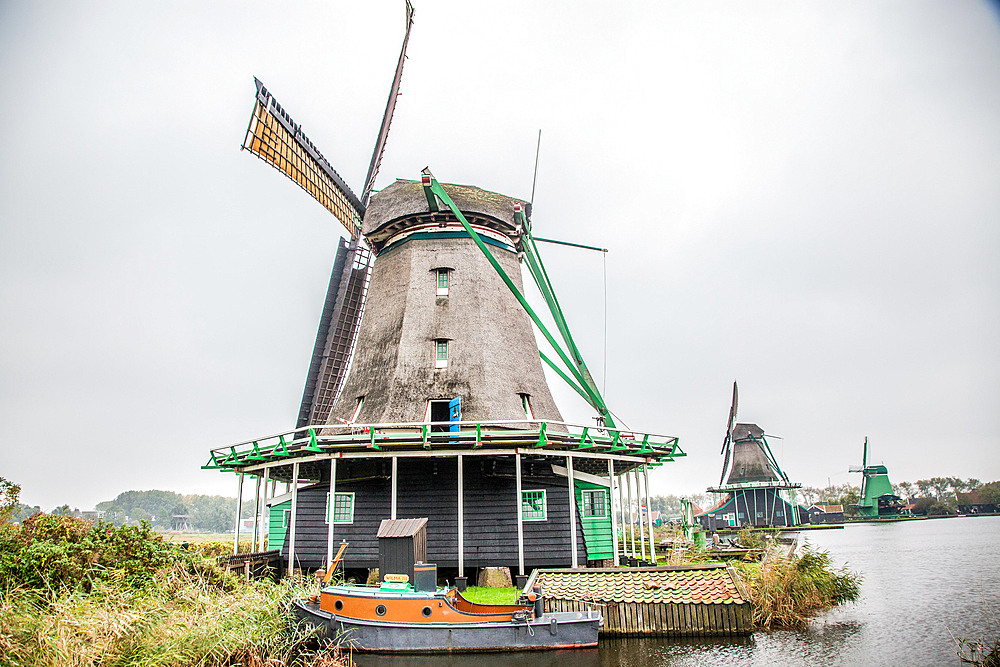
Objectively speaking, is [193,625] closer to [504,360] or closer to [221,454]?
[221,454]

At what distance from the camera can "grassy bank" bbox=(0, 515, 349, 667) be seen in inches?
298

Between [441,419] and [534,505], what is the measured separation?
3.33 metres

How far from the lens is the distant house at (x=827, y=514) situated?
79.3m

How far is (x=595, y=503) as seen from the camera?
17172 mm

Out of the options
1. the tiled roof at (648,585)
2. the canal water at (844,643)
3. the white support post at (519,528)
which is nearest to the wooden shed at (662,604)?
the tiled roof at (648,585)

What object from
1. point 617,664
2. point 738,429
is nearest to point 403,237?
point 617,664

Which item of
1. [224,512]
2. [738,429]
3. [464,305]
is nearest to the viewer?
[464,305]

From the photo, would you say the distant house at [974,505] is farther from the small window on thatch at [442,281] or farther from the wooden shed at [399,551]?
the wooden shed at [399,551]

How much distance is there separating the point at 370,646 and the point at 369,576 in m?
5.05

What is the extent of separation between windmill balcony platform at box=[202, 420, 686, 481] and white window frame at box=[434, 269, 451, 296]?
4.30 meters

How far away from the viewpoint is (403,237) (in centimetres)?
1973

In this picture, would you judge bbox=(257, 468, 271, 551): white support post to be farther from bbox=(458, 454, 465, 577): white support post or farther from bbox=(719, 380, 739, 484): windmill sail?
bbox=(719, 380, 739, 484): windmill sail

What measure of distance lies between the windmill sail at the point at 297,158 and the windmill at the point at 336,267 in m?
0.03

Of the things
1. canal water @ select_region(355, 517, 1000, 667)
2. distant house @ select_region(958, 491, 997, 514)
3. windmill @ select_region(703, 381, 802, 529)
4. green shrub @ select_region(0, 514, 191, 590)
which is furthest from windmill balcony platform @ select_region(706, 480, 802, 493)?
distant house @ select_region(958, 491, 997, 514)
